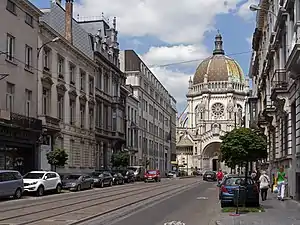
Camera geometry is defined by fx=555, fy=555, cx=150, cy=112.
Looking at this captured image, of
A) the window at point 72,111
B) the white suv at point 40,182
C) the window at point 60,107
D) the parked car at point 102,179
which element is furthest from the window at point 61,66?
the white suv at point 40,182

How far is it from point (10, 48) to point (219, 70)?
11945 cm

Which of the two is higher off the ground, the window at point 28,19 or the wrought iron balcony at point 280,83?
the window at point 28,19

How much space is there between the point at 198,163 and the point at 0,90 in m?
107

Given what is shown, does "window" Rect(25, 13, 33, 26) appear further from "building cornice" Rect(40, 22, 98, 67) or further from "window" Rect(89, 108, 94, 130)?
"window" Rect(89, 108, 94, 130)

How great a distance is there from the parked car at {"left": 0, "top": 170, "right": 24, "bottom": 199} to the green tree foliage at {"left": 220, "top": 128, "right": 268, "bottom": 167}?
1277 centimetres

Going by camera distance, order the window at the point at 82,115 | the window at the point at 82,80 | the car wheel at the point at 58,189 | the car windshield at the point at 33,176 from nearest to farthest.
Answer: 1. the car windshield at the point at 33,176
2. the car wheel at the point at 58,189
3. the window at the point at 82,115
4. the window at the point at 82,80

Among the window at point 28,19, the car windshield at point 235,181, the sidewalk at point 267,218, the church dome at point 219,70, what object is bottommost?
the sidewalk at point 267,218

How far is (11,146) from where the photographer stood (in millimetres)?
39750

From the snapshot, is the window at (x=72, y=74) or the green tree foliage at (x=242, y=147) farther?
the window at (x=72, y=74)

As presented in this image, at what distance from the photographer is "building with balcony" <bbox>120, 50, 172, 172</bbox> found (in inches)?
3622

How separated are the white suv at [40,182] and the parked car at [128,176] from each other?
2339cm

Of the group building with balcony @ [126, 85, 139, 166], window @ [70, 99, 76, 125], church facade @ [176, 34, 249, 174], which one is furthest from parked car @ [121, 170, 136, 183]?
church facade @ [176, 34, 249, 174]

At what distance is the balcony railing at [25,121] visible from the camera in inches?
1529

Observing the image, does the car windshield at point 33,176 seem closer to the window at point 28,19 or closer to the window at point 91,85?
the window at point 28,19
